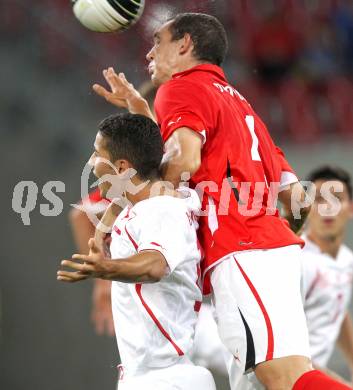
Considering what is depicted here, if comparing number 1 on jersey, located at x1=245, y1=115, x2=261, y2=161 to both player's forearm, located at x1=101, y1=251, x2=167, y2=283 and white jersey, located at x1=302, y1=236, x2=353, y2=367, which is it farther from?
white jersey, located at x1=302, y1=236, x2=353, y2=367

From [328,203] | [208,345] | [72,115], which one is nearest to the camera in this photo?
[208,345]

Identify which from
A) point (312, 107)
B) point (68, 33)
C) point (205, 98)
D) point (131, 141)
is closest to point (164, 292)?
point (131, 141)

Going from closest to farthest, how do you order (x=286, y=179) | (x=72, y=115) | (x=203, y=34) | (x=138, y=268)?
(x=138, y=268) < (x=203, y=34) < (x=286, y=179) < (x=72, y=115)

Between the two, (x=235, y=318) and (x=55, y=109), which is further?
(x=55, y=109)

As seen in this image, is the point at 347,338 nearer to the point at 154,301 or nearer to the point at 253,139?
the point at 253,139

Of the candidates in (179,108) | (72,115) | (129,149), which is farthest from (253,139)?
(72,115)

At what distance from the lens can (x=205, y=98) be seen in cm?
326

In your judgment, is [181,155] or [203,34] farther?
[203,34]

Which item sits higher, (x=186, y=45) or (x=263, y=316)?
(x=186, y=45)

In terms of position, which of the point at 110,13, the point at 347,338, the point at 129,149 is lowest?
the point at 347,338

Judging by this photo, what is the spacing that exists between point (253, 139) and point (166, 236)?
0.72 m

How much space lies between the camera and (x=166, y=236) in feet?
9.30

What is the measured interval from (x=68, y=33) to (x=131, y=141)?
480cm

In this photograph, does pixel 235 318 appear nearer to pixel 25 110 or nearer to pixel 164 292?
pixel 164 292
